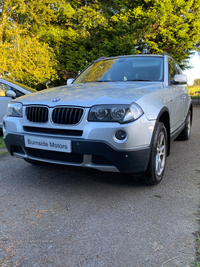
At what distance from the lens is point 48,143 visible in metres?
2.72

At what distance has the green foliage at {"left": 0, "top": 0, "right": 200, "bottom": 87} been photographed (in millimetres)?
18734

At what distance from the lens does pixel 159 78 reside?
12.5 feet

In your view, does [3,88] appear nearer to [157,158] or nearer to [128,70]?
[128,70]

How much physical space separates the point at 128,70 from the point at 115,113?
171cm

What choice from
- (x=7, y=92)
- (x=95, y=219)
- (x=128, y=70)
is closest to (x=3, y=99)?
(x=7, y=92)

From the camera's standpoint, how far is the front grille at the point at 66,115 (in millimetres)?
2648

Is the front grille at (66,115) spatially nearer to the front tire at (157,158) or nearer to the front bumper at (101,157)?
the front bumper at (101,157)

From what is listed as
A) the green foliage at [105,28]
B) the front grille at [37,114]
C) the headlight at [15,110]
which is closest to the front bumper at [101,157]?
the front grille at [37,114]

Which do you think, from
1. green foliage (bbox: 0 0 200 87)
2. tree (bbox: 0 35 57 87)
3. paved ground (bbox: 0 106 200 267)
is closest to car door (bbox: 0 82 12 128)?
paved ground (bbox: 0 106 200 267)

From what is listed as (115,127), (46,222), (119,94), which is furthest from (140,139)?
(46,222)

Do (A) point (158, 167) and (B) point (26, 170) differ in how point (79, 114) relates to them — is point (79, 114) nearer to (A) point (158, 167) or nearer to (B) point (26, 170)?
(A) point (158, 167)

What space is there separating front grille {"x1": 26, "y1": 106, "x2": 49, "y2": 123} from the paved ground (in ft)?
2.75

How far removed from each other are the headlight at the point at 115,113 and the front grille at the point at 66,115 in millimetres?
141

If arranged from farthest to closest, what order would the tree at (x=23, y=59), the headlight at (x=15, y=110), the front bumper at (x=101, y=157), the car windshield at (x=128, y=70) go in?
the tree at (x=23, y=59) → the car windshield at (x=128, y=70) → the headlight at (x=15, y=110) → the front bumper at (x=101, y=157)
